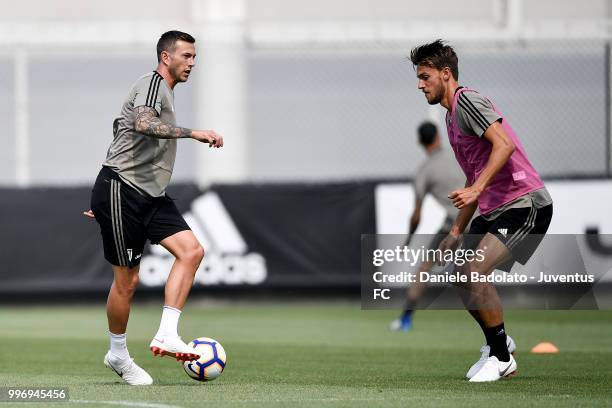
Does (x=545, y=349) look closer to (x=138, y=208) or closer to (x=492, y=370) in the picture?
(x=492, y=370)

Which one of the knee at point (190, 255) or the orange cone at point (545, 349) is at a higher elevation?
the knee at point (190, 255)

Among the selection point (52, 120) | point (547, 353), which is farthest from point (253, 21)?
point (547, 353)

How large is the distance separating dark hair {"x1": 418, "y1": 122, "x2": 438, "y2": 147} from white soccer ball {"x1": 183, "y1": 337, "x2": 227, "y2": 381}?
21.2 feet

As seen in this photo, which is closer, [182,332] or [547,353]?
[547,353]

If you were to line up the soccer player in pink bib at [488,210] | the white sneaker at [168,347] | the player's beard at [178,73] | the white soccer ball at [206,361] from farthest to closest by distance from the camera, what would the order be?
the soccer player in pink bib at [488,210] < the player's beard at [178,73] < the white soccer ball at [206,361] < the white sneaker at [168,347]

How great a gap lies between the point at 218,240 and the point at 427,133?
16.9ft

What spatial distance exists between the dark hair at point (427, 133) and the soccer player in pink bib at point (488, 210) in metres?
5.36

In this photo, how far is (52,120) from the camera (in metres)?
21.0

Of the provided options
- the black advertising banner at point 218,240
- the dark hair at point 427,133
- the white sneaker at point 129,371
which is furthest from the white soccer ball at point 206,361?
the black advertising banner at point 218,240

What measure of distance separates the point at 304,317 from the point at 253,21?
6043 mm

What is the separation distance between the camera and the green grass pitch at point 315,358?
7.82 meters

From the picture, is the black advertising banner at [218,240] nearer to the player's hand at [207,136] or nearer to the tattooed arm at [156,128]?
the tattooed arm at [156,128]

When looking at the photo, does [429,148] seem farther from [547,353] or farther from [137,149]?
[137,149]

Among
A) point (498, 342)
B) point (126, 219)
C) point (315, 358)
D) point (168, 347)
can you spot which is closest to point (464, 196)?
point (498, 342)
